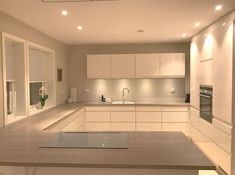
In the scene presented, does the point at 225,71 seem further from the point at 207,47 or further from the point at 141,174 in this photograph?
the point at 141,174

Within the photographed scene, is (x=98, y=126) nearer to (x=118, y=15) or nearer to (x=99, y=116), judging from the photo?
(x=99, y=116)

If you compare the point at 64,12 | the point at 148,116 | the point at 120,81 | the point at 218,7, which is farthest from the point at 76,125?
the point at 218,7

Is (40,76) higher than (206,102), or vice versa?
(40,76)

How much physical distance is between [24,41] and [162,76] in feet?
10.7

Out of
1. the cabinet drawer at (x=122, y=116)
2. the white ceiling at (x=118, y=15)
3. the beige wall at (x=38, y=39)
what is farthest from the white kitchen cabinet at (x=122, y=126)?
the white ceiling at (x=118, y=15)

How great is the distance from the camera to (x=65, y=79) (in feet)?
18.8

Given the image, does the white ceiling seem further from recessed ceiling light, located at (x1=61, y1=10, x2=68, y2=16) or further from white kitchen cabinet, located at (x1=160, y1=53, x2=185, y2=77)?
white kitchen cabinet, located at (x1=160, y1=53, x2=185, y2=77)

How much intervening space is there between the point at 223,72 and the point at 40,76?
3.32m

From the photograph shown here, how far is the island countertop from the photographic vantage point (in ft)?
4.83

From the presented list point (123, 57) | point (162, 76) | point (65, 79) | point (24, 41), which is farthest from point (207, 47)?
point (65, 79)

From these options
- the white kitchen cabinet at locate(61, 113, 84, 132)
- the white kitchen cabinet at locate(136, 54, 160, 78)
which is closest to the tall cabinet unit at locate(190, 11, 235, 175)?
the white kitchen cabinet at locate(136, 54, 160, 78)

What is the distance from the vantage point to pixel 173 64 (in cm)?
534

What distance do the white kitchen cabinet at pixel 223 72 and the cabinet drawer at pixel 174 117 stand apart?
1695 millimetres

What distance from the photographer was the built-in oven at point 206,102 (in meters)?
3.58
